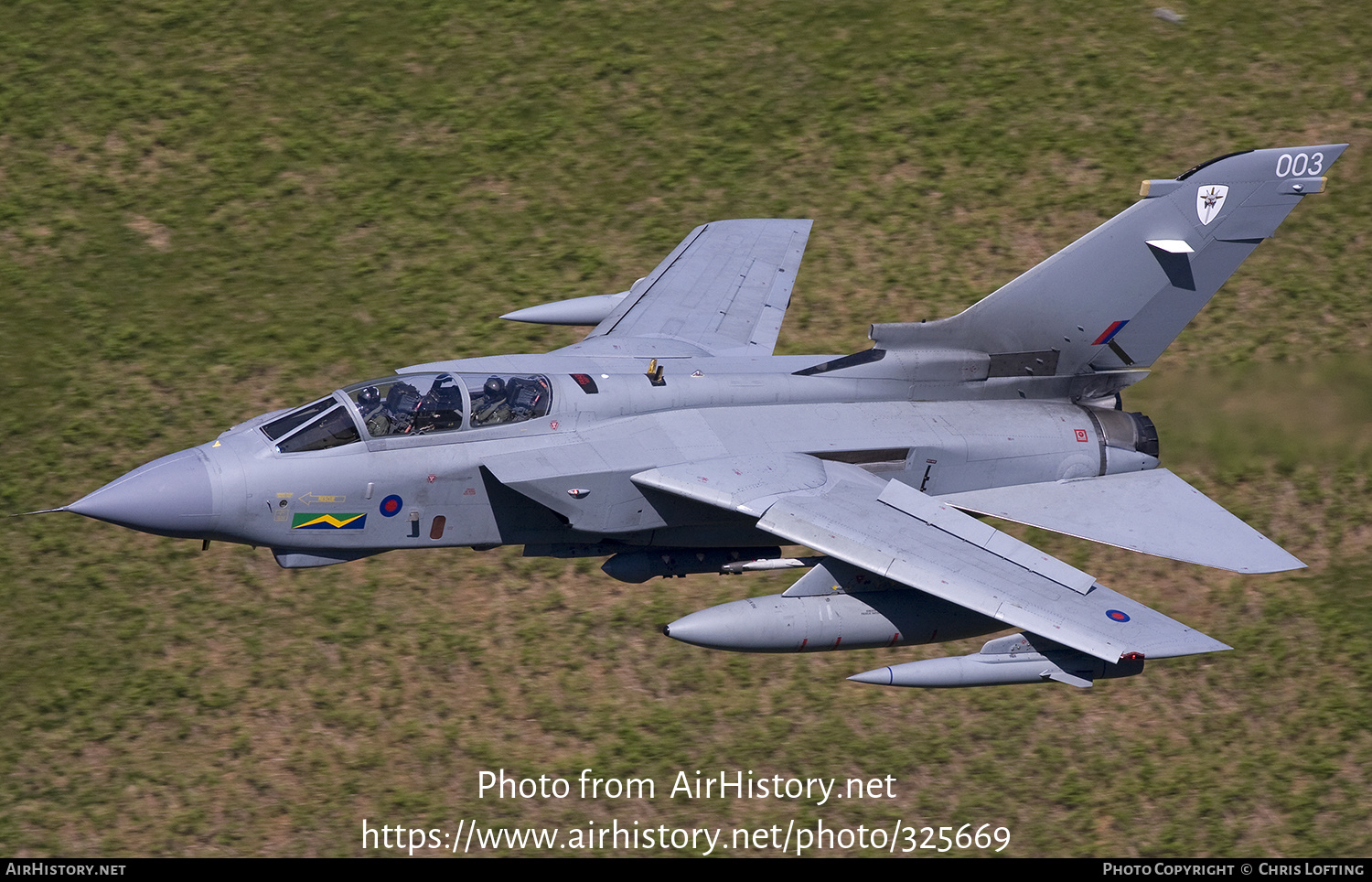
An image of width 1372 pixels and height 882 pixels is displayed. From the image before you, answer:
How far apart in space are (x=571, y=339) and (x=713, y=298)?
3595 mm

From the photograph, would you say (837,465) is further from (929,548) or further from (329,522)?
(329,522)

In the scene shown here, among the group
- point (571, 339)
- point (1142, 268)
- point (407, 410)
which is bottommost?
point (407, 410)

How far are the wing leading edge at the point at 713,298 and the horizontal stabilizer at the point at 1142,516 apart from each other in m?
3.72

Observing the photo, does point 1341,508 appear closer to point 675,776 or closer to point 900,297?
point 900,297

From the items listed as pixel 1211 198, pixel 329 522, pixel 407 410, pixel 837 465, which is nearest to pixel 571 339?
pixel 837 465

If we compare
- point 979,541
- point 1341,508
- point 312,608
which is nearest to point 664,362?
point 979,541

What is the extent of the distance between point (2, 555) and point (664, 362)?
924 centimetres

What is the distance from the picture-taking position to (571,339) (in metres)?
22.1

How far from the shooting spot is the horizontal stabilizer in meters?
16.3

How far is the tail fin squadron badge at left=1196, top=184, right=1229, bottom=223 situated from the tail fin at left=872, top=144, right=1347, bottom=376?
11mm

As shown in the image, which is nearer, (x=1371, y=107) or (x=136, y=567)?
(x=136, y=567)

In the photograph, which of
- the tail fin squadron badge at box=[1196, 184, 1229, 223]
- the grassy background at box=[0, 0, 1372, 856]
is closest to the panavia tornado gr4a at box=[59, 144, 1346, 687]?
the tail fin squadron badge at box=[1196, 184, 1229, 223]

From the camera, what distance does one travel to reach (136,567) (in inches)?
738

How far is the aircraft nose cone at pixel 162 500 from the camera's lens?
14.3 meters
